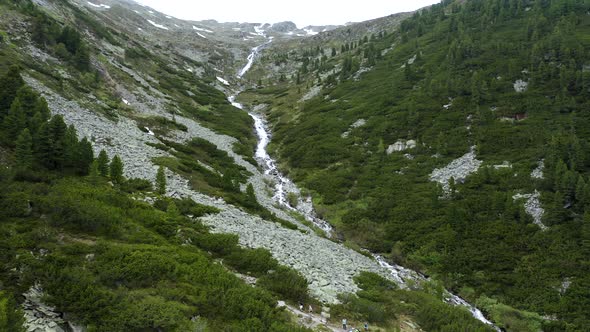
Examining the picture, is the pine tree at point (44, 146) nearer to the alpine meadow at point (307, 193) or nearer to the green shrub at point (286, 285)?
the alpine meadow at point (307, 193)

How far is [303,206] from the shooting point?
124ft

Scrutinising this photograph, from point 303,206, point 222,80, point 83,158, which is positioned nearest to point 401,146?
point 303,206

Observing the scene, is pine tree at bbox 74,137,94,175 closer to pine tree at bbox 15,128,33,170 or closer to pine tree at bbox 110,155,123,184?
pine tree at bbox 110,155,123,184

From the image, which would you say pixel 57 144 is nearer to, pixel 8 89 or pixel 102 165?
pixel 102 165

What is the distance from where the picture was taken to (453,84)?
50.2 metres

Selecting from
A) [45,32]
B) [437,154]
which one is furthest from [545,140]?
[45,32]

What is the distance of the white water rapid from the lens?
75.5ft

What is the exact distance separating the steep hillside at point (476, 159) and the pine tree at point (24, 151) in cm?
2416

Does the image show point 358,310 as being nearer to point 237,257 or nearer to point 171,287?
point 237,257

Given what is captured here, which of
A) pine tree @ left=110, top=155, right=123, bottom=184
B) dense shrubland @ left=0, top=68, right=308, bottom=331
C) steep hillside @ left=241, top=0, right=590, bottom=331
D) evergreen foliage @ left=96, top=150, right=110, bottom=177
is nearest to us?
dense shrubland @ left=0, top=68, right=308, bottom=331

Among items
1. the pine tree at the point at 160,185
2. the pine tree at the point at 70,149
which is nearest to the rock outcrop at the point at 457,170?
the pine tree at the point at 160,185

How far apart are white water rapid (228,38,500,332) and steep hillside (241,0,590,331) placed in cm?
87

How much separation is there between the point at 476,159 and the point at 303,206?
18.7 m

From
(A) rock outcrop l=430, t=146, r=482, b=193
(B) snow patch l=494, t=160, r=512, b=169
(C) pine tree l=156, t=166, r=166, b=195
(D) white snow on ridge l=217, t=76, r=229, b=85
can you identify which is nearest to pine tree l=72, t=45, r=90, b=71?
(C) pine tree l=156, t=166, r=166, b=195
